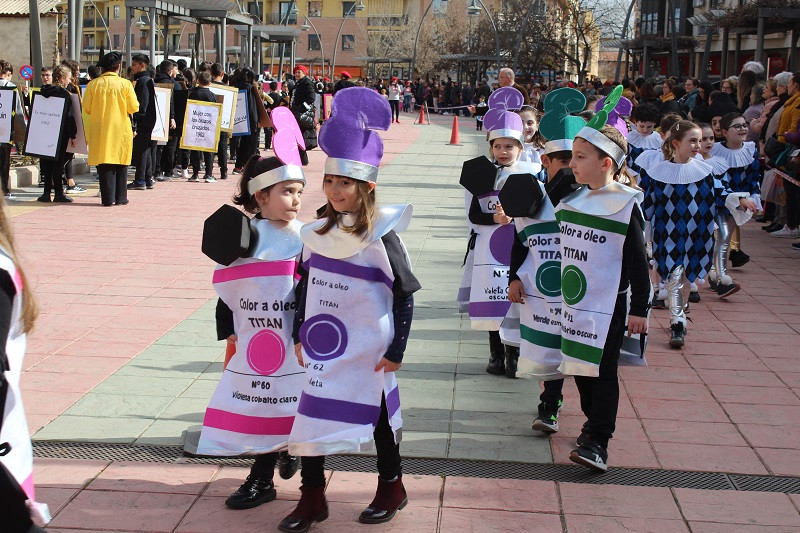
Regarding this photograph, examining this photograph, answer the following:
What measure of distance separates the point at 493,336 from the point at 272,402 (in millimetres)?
2517

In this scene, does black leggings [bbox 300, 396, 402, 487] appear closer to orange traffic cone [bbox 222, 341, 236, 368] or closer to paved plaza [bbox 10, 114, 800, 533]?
paved plaza [bbox 10, 114, 800, 533]

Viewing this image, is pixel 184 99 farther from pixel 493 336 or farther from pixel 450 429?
pixel 450 429

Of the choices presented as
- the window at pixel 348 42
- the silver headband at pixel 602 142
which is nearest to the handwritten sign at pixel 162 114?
the silver headband at pixel 602 142

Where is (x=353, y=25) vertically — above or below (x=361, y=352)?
above

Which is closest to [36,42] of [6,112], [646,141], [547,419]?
[6,112]

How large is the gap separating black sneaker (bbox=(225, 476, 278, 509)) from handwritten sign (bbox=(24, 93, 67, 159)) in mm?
10016

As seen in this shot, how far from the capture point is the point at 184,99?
16.3 metres

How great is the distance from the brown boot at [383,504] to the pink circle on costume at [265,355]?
622 mm

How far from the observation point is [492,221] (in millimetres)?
6066

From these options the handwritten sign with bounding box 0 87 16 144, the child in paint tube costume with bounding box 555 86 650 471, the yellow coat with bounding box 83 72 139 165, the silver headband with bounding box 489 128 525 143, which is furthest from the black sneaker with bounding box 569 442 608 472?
the handwritten sign with bounding box 0 87 16 144

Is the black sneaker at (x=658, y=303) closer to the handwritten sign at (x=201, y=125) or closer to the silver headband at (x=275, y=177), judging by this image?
the silver headband at (x=275, y=177)

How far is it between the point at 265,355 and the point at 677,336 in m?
3.87

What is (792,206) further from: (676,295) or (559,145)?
(559,145)

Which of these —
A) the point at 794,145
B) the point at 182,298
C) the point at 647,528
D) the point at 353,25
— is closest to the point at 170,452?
the point at 647,528
